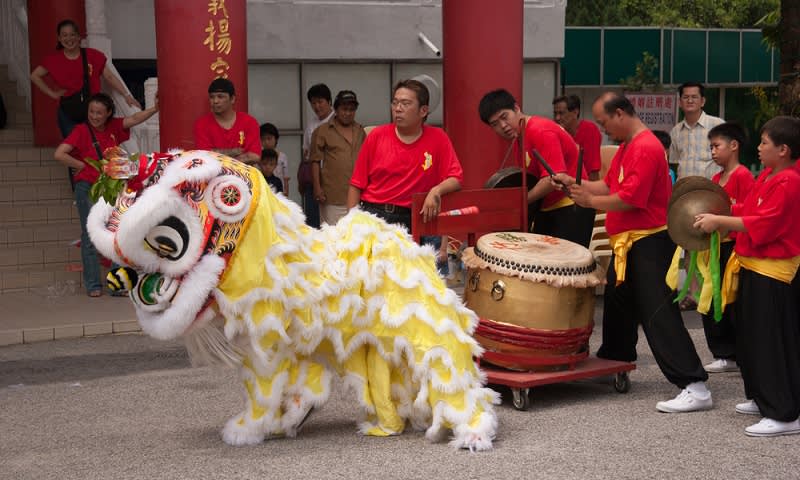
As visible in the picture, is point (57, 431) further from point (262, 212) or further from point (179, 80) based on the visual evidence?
point (179, 80)

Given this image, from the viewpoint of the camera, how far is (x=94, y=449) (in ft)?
19.1

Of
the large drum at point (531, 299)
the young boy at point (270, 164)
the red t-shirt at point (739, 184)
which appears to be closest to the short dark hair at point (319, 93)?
the young boy at point (270, 164)

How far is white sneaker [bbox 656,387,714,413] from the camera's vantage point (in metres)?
6.49

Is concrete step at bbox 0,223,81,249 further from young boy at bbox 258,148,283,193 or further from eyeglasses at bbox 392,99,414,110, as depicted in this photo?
eyeglasses at bbox 392,99,414,110

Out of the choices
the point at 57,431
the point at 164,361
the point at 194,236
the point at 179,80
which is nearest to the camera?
the point at 194,236

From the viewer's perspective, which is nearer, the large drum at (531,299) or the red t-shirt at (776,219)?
the red t-shirt at (776,219)

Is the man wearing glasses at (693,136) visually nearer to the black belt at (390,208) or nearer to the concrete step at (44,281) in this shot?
the black belt at (390,208)

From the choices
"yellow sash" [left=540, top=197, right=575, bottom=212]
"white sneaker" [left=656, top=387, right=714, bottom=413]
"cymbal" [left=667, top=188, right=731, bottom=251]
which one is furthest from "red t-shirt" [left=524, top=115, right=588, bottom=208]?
"white sneaker" [left=656, top=387, right=714, bottom=413]

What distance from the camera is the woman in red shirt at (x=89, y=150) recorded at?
33.5 ft

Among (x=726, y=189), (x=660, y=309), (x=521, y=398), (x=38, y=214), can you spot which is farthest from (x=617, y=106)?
(x=38, y=214)

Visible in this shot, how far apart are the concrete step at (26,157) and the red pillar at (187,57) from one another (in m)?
3.07

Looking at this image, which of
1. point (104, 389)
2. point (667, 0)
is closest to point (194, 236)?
point (104, 389)

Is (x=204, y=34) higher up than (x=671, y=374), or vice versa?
(x=204, y=34)

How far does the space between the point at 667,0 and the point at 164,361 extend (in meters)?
36.6
